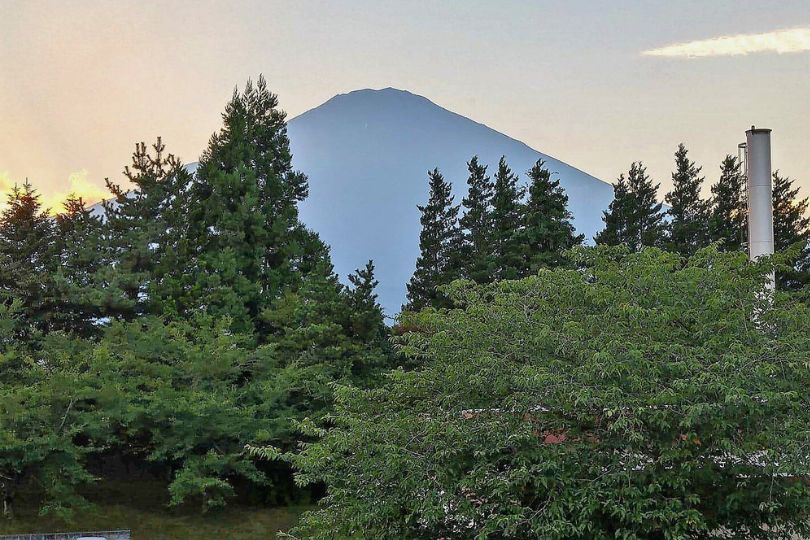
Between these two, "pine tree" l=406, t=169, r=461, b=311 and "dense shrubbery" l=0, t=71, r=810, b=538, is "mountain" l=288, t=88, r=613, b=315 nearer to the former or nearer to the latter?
"pine tree" l=406, t=169, r=461, b=311

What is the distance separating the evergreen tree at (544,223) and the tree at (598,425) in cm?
1546

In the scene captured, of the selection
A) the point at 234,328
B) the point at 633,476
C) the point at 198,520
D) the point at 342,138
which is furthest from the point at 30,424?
the point at 342,138

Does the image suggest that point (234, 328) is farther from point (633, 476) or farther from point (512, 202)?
point (633, 476)

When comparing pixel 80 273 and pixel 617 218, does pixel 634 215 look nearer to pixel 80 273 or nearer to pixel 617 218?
pixel 617 218

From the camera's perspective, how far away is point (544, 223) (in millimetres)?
25328

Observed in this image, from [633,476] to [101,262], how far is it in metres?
18.1

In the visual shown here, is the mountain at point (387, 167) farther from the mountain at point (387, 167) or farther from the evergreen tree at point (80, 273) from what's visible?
the evergreen tree at point (80, 273)

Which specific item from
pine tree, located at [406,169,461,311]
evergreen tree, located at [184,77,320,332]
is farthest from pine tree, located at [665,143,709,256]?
evergreen tree, located at [184,77,320,332]

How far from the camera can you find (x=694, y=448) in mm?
7789

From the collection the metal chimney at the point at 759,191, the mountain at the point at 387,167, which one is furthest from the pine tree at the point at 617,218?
the mountain at the point at 387,167

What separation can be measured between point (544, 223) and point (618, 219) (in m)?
5.49

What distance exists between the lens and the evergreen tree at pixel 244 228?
2192 cm

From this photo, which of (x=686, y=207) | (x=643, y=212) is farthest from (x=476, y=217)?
(x=686, y=207)

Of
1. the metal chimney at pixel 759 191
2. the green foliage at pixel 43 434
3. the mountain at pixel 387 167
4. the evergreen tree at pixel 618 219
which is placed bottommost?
the green foliage at pixel 43 434
